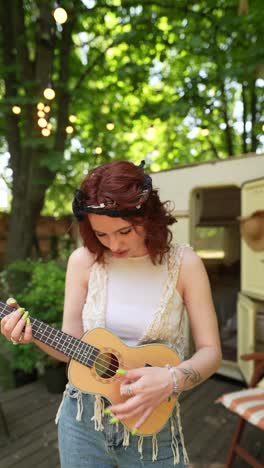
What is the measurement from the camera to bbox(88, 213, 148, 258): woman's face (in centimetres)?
132

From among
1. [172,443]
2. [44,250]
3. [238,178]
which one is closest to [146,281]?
[172,443]

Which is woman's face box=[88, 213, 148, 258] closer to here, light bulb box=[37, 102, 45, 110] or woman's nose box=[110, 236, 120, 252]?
woman's nose box=[110, 236, 120, 252]

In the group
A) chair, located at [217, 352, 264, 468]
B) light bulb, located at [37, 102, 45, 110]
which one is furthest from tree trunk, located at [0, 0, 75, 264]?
chair, located at [217, 352, 264, 468]

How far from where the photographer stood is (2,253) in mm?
10391

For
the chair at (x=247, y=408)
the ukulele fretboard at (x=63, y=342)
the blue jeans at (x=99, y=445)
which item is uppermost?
the ukulele fretboard at (x=63, y=342)

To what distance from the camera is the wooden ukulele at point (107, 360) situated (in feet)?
4.33

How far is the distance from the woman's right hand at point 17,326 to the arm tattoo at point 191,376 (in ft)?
1.86

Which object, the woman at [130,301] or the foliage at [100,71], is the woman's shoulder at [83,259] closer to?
the woman at [130,301]

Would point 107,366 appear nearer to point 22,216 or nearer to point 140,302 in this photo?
point 140,302

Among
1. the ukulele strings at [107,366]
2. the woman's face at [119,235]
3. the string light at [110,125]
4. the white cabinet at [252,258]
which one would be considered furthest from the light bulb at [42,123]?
the ukulele strings at [107,366]

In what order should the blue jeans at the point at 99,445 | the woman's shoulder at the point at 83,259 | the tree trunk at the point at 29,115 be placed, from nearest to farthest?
the blue jeans at the point at 99,445 < the woman's shoulder at the point at 83,259 < the tree trunk at the point at 29,115

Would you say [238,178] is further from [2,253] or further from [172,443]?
[2,253]

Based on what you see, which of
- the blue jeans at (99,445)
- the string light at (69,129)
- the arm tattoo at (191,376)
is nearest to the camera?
the arm tattoo at (191,376)

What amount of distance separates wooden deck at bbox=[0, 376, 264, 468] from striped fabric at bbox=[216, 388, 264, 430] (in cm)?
72
